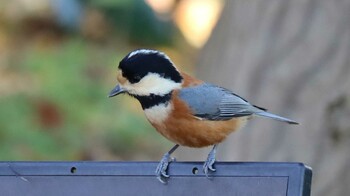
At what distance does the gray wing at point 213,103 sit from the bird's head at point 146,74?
0.27ft

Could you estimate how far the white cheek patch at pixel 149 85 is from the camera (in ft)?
11.9

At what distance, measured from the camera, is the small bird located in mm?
3615

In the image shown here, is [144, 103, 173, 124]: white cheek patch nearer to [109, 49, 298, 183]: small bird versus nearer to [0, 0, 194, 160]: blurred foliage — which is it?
[109, 49, 298, 183]: small bird

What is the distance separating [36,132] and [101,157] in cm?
63

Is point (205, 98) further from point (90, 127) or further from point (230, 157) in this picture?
point (90, 127)

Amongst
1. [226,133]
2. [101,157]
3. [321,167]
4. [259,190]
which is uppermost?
[101,157]

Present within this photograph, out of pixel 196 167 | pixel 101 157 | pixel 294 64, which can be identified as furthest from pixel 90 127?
pixel 196 167

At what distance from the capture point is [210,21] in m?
10.2

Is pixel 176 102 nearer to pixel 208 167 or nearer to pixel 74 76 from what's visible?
pixel 208 167

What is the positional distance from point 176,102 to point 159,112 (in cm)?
7

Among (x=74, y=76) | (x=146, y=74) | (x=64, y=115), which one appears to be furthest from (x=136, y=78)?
(x=74, y=76)

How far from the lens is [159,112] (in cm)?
370

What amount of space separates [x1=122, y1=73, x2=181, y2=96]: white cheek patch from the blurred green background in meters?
3.36

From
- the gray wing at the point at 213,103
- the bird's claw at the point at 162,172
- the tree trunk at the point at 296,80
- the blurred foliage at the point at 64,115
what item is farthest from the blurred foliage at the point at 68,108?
the bird's claw at the point at 162,172
